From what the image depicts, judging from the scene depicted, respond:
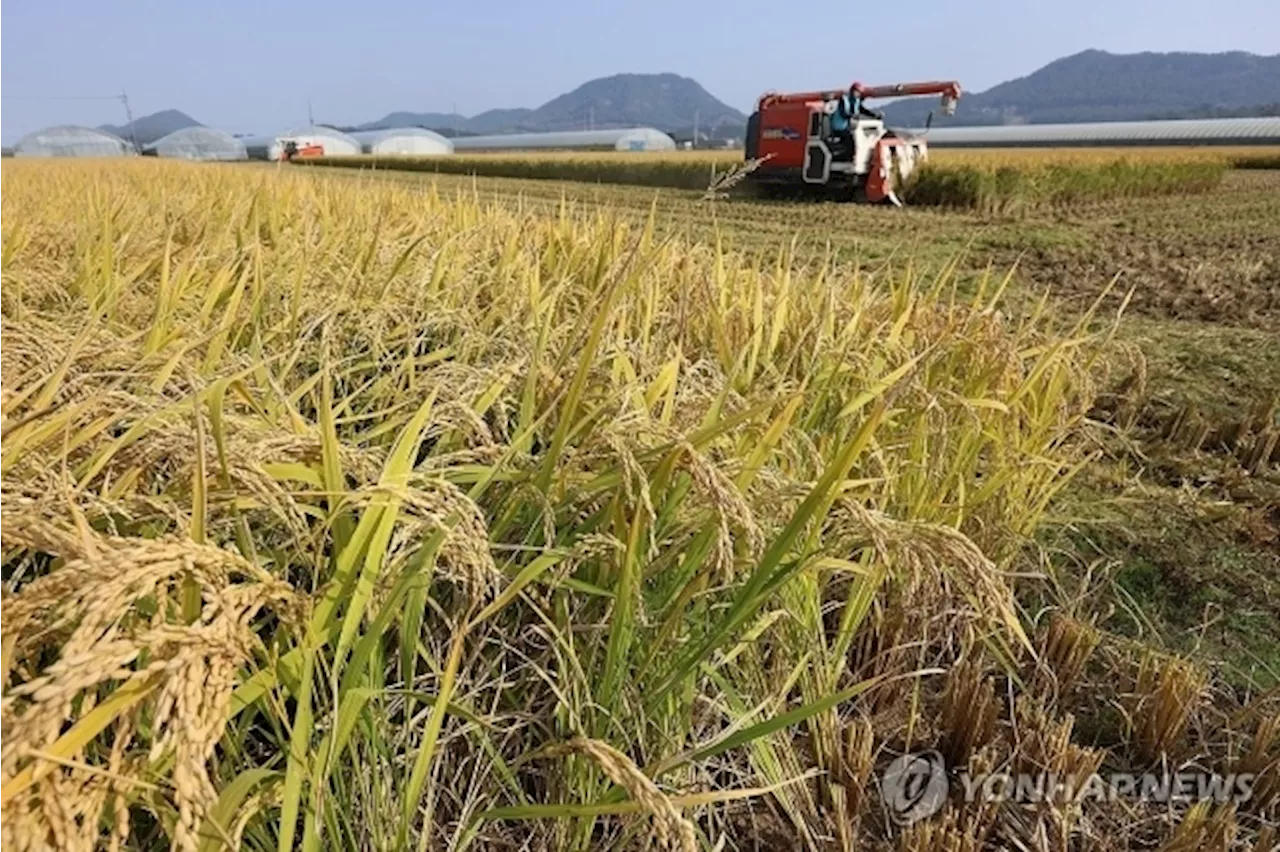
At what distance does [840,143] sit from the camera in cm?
1230

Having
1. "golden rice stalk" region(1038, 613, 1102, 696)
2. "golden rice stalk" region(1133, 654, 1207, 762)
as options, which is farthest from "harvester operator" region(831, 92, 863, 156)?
"golden rice stalk" region(1133, 654, 1207, 762)

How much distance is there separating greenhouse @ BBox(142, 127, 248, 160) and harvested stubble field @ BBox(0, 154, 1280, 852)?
51903mm

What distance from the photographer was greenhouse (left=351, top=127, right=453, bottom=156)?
5456cm

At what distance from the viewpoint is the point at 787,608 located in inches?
51.8

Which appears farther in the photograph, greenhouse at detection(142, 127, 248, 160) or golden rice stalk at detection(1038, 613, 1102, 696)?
greenhouse at detection(142, 127, 248, 160)

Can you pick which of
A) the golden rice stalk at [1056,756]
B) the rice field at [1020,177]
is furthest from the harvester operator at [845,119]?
the golden rice stalk at [1056,756]

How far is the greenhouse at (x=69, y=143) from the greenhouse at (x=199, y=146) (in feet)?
6.98

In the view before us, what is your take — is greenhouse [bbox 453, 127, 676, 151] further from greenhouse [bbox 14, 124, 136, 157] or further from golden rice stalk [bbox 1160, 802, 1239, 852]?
golden rice stalk [bbox 1160, 802, 1239, 852]

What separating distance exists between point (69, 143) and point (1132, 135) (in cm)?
5436

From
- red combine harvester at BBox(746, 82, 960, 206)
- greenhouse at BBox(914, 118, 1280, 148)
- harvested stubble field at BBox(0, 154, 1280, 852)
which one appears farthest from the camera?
greenhouse at BBox(914, 118, 1280, 148)

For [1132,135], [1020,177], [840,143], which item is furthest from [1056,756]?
[1132,135]

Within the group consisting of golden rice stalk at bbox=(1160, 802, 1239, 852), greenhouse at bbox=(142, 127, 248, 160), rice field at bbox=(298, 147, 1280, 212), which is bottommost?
golden rice stalk at bbox=(1160, 802, 1239, 852)

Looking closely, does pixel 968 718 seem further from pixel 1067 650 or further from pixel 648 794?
pixel 648 794

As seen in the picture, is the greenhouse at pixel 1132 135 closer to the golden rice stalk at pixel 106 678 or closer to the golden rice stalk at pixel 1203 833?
the golden rice stalk at pixel 1203 833
